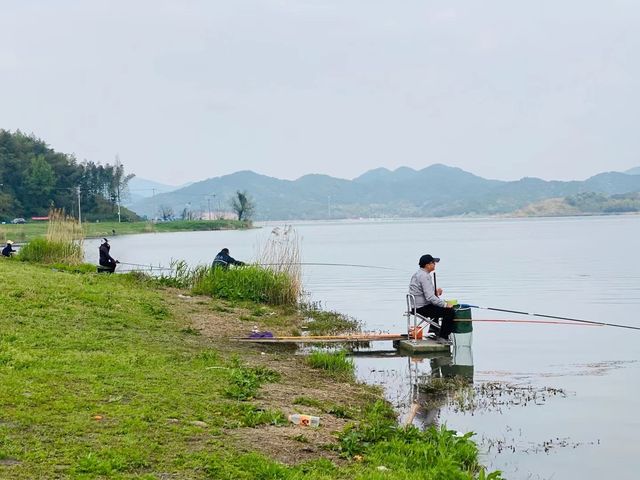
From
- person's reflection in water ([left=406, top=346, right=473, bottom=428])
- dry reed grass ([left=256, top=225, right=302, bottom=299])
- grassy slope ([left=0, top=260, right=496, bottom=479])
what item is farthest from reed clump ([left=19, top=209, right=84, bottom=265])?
person's reflection in water ([left=406, top=346, right=473, bottom=428])

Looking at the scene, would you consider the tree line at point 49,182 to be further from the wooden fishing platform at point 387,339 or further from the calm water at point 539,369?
the wooden fishing platform at point 387,339

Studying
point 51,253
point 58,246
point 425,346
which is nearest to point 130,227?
point 58,246

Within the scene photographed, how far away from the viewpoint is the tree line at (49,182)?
11462 centimetres

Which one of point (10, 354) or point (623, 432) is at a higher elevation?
point (10, 354)

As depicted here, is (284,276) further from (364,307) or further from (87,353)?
(87,353)

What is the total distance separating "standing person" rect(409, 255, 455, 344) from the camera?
1331 centimetres

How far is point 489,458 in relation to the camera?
784 centimetres

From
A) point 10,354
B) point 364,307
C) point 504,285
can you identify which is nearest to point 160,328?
point 10,354

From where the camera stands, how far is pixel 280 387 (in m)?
9.12

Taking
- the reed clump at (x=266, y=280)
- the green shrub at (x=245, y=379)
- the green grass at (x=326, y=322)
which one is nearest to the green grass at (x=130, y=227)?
the reed clump at (x=266, y=280)

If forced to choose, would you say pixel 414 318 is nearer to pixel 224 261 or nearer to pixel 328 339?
pixel 328 339

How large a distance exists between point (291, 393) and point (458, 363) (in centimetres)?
478

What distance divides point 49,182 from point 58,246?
3902 inches

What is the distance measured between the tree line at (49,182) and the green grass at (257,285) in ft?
305
